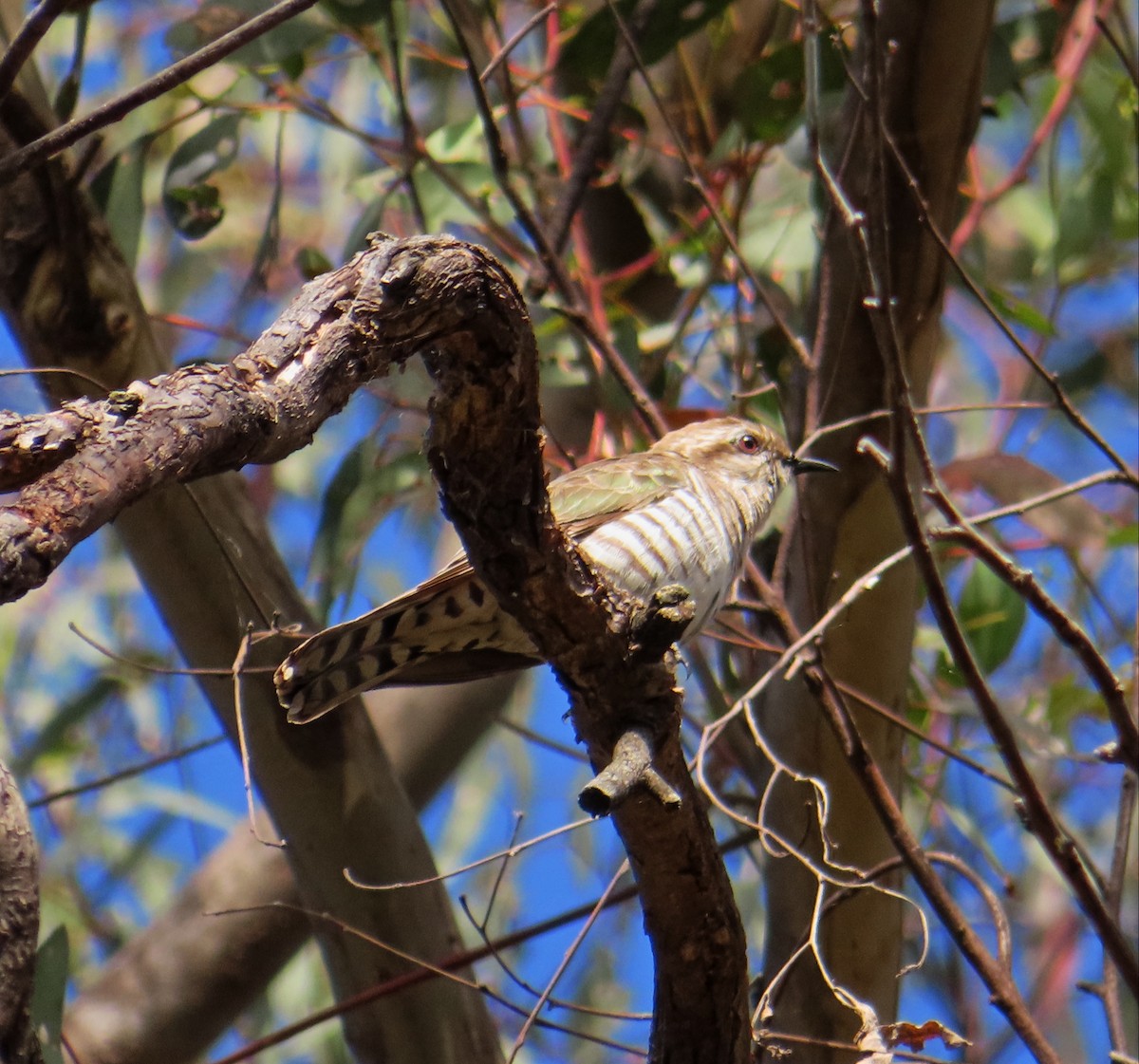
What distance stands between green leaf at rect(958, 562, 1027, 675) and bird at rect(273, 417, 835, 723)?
52cm

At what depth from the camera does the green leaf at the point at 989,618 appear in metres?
3.46

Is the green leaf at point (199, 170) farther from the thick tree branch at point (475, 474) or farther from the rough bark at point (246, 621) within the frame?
the thick tree branch at point (475, 474)

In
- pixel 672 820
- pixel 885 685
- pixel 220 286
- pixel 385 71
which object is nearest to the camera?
pixel 672 820

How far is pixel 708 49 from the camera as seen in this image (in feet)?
16.1

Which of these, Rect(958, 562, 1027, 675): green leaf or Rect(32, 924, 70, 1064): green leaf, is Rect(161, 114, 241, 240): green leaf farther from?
Rect(958, 562, 1027, 675): green leaf

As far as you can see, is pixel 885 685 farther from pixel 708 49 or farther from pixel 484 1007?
pixel 708 49

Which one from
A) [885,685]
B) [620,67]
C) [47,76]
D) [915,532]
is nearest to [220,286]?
[47,76]

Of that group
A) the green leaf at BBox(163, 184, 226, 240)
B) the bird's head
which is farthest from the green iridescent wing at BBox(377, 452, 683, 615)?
the green leaf at BBox(163, 184, 226, 240)

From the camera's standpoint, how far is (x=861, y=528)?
3.21m

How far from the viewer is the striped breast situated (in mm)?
3043

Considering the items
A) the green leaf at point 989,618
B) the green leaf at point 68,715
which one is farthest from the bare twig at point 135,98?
the green leaf at point 68,715

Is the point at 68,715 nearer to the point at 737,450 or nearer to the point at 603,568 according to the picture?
the point at 737,450

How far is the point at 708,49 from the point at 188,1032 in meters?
3.44

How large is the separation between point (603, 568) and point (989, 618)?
128 centimetres
